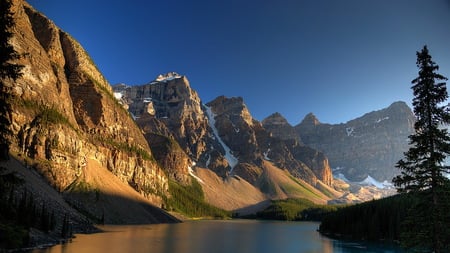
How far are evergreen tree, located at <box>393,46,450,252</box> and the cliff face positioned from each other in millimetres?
90742

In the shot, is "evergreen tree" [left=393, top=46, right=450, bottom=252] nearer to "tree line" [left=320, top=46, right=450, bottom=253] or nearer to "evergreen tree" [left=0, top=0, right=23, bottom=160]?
"tree line" [left=320, top=46, right=450, bottom=253]

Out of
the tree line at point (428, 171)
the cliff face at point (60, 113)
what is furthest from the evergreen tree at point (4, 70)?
the cliff face at point (60, 113)

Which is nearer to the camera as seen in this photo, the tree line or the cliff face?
the tree line

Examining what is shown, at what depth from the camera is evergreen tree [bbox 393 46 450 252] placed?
26156mm

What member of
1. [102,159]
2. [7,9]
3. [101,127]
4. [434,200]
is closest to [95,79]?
[101,127]

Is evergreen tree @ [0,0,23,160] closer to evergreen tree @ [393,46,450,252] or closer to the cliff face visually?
evergreen tree @ [393,46,450,252]

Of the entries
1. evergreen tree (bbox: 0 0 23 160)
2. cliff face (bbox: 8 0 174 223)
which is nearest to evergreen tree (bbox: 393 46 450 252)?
evergreen tree (bbox: 0 0 23 160)

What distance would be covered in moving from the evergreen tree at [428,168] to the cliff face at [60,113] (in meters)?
90.7

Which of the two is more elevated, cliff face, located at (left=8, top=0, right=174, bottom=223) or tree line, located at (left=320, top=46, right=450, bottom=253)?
cliff face, located at (left=8, top=0, right=174, bottom=223)

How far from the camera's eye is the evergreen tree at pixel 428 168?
26.2 m

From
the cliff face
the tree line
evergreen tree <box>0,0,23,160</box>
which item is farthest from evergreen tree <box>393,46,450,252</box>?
the cliff face

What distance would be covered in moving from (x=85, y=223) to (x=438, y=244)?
287ft

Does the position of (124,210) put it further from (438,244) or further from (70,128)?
(438,244)

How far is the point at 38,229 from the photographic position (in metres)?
65.8
